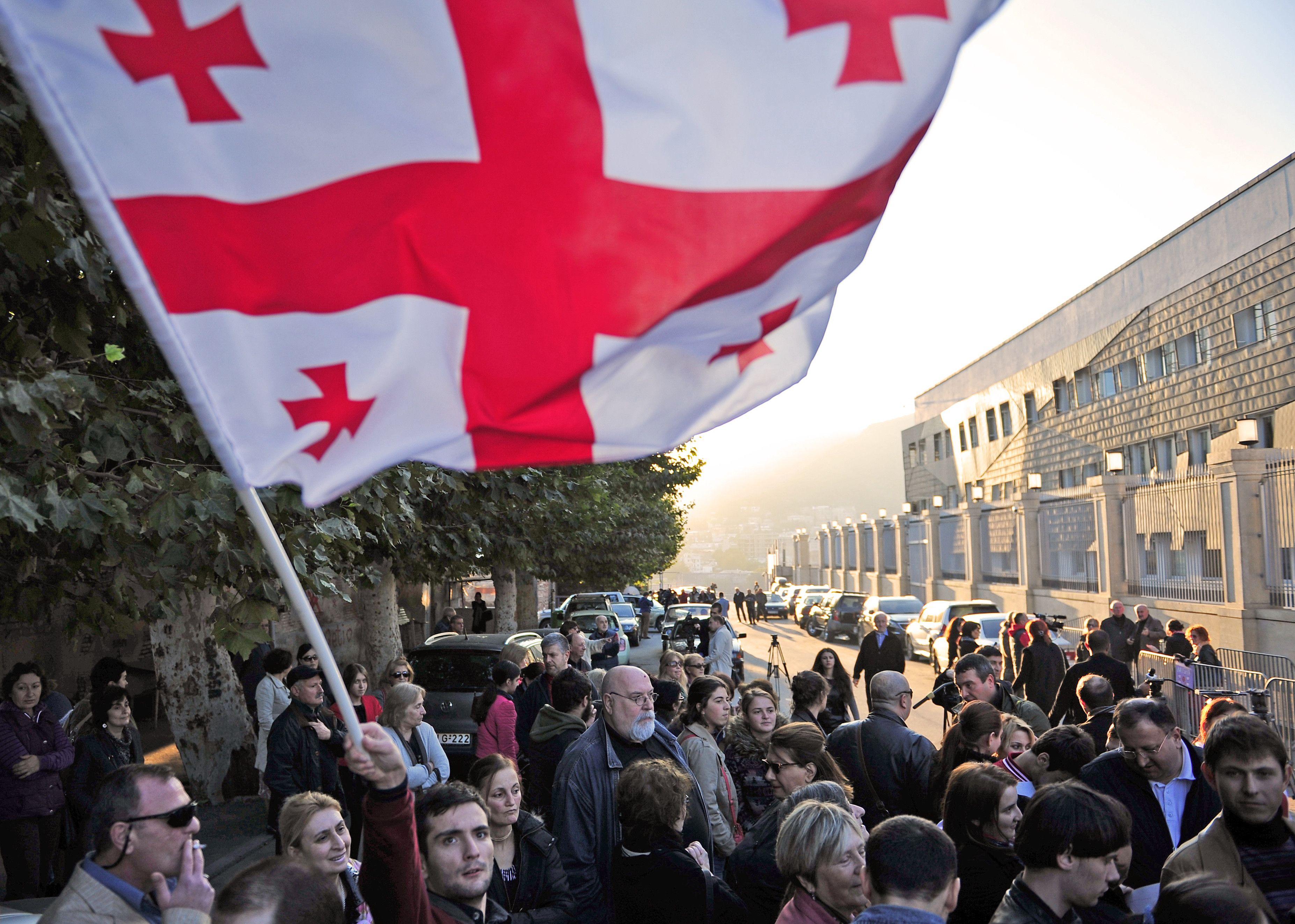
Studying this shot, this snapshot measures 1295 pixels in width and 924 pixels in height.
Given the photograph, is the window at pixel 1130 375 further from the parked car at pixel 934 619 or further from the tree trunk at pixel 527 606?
the tree trunk at pixel 527 606

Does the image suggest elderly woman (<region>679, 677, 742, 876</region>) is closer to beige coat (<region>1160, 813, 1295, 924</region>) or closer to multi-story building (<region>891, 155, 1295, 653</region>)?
beige coat (<region>1160, 813, 1295, 924</region>)

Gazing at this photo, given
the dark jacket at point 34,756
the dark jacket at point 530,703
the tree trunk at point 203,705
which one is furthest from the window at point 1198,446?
the dark jacket at point 34,756

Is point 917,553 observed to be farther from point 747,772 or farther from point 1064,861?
point 1064,861

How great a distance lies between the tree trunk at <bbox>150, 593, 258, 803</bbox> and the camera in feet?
38.4

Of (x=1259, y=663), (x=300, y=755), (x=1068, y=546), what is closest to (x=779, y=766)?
(x=300, y=755)

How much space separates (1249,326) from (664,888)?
28642 mm

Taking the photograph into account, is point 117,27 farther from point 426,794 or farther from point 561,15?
point 426,794

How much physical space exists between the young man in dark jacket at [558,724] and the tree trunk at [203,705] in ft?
19.9

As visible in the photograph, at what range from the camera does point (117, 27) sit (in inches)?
90.3

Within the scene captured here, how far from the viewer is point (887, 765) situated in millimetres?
5949

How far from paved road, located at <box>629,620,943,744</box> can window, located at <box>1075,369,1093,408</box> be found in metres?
12.4

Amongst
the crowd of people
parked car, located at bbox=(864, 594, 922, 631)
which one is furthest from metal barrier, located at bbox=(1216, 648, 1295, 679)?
parked car, located at bbox=(864, 594, 922, 631)

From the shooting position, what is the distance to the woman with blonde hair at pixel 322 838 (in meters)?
4.13

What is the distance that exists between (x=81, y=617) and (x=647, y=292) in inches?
251
